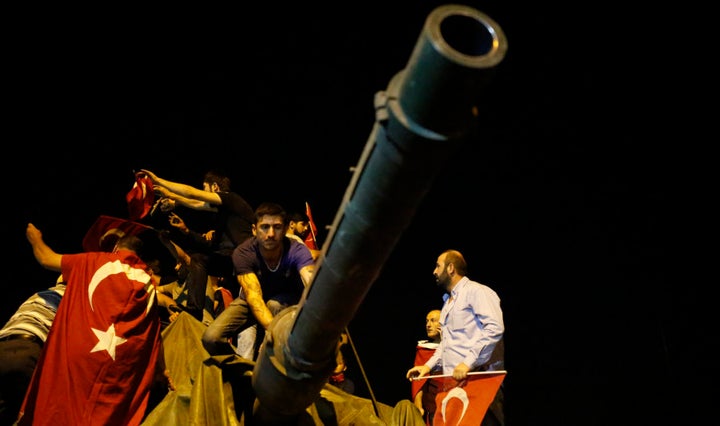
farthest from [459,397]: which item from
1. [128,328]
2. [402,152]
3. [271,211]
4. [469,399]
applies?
[402,152]

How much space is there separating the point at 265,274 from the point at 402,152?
336 centimetres

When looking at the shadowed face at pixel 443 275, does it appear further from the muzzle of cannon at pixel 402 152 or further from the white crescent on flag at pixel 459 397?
the muzzle of cannon at pixel 402 152

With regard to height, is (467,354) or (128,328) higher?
(467,354)

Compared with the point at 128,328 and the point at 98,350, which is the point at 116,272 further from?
the point at 98,350

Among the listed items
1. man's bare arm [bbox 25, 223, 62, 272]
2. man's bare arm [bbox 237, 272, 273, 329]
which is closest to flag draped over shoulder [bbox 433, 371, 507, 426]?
man's bare arm [bbox 237, 272, 273, 329]

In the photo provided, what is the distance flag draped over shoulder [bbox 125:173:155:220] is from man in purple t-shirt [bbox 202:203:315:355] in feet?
6.52

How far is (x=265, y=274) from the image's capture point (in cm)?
507

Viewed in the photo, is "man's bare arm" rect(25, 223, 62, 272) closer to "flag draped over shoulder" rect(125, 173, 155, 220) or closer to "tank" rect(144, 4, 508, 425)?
"flag draped over shoulder" rect(125, 173, 155, 220)

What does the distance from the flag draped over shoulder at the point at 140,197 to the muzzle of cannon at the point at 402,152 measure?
4.44 meters

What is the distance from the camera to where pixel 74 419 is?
4.93 meters

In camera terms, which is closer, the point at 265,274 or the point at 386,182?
the point at 386,182

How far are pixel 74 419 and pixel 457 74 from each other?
447 cm

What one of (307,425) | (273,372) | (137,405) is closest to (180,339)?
(137,405)

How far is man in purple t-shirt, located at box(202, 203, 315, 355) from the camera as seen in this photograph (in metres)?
4.84
